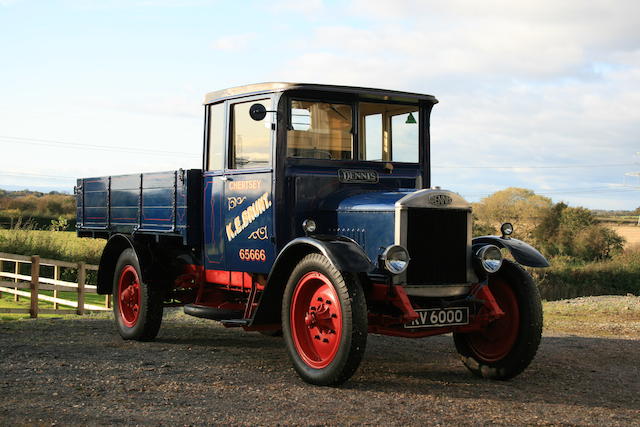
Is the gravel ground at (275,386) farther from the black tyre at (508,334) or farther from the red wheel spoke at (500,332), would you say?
the red wheel spoke at (500,332)

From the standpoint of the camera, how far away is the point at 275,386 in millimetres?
6527

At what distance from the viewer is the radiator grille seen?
6812 millimetres

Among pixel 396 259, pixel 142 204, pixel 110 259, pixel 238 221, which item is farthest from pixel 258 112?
pixel 110 259

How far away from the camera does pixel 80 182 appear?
11.1m

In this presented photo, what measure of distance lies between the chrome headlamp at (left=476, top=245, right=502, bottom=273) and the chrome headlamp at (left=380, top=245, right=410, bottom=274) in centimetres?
88

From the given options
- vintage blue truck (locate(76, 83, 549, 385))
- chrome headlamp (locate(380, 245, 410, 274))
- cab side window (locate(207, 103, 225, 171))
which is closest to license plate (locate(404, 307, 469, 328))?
vintage blue truck (locate(76, 83, 549, 385))

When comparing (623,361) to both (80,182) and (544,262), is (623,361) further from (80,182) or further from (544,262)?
(80,182)

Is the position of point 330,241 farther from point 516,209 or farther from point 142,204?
point 516,209

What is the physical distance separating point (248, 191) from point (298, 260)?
118 centimetres

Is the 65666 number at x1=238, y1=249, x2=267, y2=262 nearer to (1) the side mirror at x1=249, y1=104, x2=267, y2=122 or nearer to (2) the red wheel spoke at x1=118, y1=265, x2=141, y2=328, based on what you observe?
(1) the side mirror at x1=249, y1=104, x2=267, y2=122

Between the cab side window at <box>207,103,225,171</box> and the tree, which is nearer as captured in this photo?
the cab side window at <box>207,103,225,171</box>

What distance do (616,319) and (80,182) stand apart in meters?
9.32

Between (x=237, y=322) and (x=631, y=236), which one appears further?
(x=631, y=236)

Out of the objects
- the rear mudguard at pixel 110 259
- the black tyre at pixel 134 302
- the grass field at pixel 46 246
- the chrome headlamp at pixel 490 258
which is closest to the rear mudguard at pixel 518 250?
the chrome headlamp at pixel 490 258
